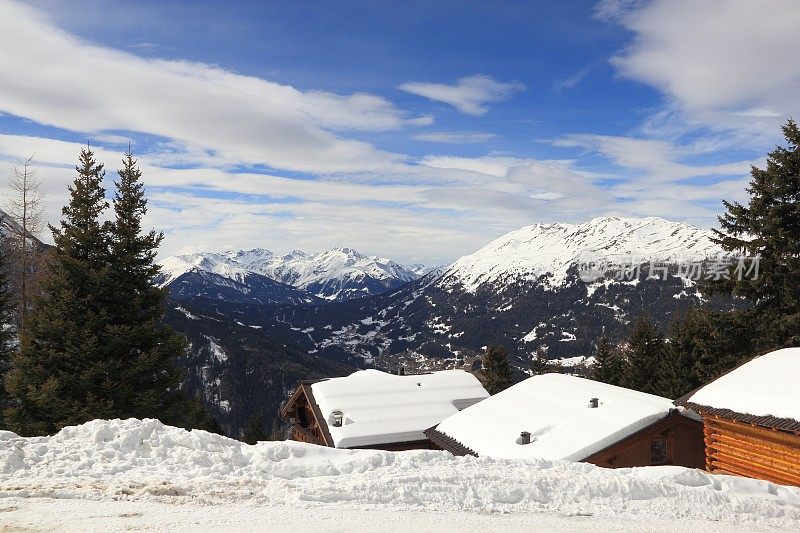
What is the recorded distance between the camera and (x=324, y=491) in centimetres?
932

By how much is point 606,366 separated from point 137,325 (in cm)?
5139

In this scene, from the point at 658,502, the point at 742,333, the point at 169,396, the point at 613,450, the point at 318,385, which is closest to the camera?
the point at 658,502

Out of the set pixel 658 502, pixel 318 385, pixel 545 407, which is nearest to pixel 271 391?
pixel 318 385

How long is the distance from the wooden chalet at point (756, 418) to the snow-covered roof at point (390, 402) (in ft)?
46.4

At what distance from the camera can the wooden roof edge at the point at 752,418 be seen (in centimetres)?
1480

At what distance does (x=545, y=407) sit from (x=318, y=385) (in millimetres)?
15878

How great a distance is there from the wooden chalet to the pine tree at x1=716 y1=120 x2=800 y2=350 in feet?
24.1

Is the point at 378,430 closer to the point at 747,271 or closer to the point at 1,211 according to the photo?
the point at 747,271

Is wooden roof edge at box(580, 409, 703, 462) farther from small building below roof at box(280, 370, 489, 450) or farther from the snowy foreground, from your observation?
small building below roof at box(280, 370, 489, 450)

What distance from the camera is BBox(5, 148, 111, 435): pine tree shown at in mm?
19734

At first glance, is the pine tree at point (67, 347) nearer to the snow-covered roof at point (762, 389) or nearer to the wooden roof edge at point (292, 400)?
the wooden roof edge at point (292, 400)

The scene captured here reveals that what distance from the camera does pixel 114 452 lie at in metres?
10.8

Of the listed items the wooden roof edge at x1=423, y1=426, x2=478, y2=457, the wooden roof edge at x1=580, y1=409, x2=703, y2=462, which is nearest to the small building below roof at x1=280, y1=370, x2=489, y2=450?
the wooden roof edge at x1=423, y1=426, x2=478, y2=457

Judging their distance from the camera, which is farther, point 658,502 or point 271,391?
point 271,391
